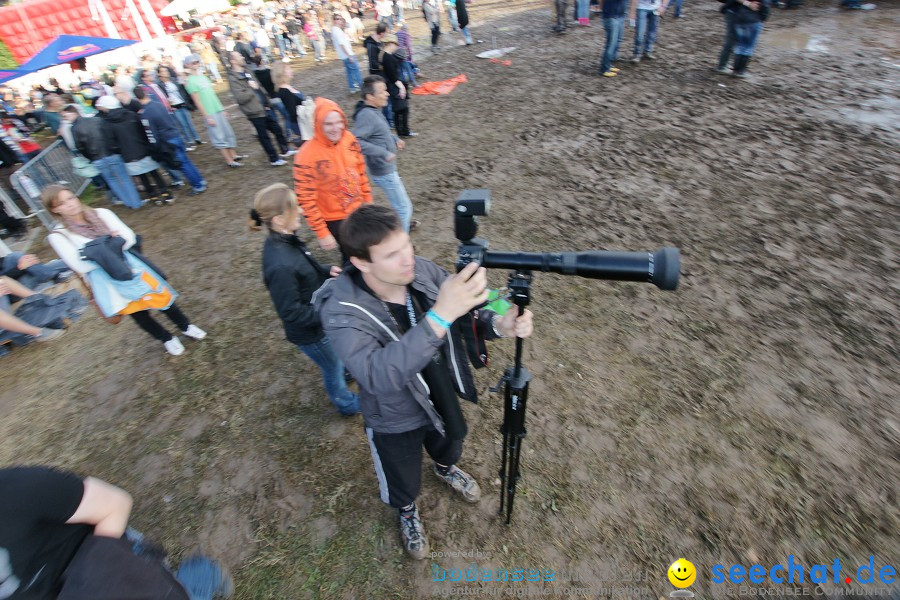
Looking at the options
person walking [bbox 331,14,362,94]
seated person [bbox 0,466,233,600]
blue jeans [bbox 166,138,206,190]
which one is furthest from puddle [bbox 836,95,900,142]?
blue jeans [bbox 166,138,206,190]

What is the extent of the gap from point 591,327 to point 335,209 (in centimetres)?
267

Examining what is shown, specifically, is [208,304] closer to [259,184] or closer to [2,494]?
[259,184]

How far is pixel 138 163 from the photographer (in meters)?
6.88

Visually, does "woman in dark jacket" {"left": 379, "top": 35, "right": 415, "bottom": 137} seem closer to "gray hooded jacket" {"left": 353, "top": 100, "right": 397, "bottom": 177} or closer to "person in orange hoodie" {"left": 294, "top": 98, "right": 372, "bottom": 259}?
"gray hooded jacket" {"left": 353, "top": 100, "right": 397, "bottom": 177}

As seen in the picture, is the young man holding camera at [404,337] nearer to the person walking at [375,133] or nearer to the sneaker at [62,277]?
the person walking at [375,133]

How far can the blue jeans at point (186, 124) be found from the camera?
968cm

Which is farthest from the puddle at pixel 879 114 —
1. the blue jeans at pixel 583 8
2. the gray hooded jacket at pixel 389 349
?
the blue jeans at pixel 583 8

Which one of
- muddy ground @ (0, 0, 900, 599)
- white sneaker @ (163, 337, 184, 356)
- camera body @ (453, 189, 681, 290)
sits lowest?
muddy ground @ (0, 0, 900, 599)

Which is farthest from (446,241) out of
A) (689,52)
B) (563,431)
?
(689,52)

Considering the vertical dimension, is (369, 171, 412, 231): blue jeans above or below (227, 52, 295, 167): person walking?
below

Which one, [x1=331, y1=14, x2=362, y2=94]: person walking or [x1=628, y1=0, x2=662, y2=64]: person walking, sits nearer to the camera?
[x1=628, y1=0, x2=662, y2=64]: person walking

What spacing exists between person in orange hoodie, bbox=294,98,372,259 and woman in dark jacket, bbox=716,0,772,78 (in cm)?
790

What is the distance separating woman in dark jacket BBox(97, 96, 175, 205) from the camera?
6.30m

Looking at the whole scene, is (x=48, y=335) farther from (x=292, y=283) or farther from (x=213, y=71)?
(x=213, y=71)
